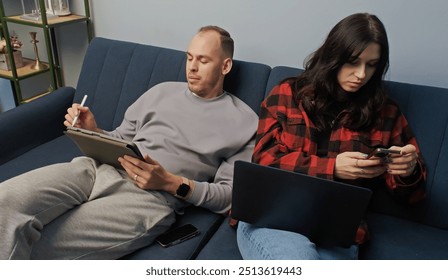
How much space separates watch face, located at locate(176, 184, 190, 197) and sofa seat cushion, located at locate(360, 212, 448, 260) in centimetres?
56

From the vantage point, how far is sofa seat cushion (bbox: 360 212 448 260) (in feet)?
3.69

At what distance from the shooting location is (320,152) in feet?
3.81

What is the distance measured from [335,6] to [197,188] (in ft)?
2.86

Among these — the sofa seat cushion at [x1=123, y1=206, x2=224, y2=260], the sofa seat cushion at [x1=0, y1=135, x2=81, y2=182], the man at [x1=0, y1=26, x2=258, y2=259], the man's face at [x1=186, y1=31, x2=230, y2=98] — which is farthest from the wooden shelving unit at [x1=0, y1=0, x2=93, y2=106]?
the sofa seat cushion at [x1=123, y1=206, x2=224, y2=260]

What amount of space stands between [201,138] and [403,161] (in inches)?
25.0

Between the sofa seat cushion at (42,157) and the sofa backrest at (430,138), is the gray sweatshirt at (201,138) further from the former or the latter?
the sofa backrest at (430,138)

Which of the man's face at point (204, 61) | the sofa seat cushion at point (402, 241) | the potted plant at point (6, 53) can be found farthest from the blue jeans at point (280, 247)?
the potted plant at point (6, 53)

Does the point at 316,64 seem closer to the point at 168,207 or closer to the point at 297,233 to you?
the point at 297,233

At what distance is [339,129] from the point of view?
3.74ft

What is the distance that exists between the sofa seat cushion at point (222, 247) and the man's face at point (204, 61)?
50 centimetres

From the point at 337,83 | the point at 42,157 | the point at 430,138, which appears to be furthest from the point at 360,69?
the point at 42,157

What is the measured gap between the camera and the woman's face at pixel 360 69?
1024 millimetres

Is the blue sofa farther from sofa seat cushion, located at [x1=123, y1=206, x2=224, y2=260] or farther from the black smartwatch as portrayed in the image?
the black smartwatch

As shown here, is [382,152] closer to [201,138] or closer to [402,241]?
[402,241]
